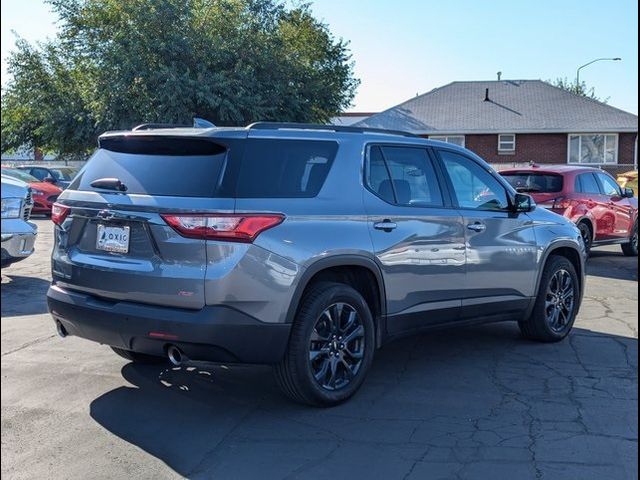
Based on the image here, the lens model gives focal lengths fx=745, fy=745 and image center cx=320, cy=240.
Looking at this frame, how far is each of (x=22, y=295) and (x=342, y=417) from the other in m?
5.50

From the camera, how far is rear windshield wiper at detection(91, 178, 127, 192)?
4.89 metres

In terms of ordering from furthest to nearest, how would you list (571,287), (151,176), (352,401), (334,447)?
(571,287) → (352,401) → (151,176) → (334,447)

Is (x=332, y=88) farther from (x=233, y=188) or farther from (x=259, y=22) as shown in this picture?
(x=233, y=188)

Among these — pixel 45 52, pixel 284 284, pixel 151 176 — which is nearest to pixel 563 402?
pixel 284 284

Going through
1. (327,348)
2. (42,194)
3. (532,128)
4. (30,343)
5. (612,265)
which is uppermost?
(532,128)

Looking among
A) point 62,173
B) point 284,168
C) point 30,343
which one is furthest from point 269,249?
point 62,173

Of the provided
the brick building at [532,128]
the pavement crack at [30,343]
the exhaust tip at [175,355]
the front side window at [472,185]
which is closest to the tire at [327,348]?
the exhaust tip at [175,355]

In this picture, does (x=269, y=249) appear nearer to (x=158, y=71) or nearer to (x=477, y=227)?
(x=477, y=227)

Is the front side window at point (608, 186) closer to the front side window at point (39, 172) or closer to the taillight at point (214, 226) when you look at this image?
the taillight at point (214, 226)

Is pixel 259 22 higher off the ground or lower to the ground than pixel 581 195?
higher

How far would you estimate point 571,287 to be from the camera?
24.2ft

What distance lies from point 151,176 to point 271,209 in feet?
2.77

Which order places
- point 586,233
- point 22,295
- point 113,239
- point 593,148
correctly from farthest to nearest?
point 593,148, point 586,233, point 22,295, point 113,239

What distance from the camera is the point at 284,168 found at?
16.3 feet
